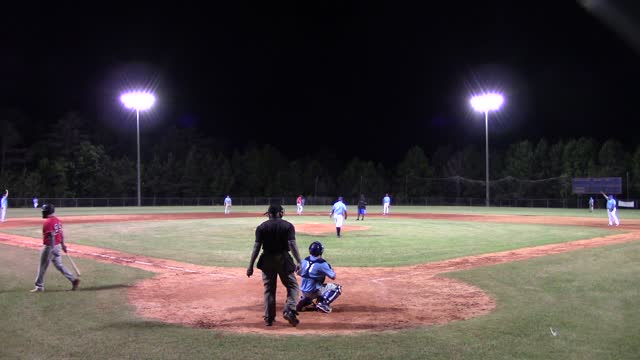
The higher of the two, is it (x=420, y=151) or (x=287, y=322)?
(x=420, y=151)

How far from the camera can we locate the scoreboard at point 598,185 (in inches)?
2373

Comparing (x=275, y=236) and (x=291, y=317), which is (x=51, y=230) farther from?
(x=291, y=317)

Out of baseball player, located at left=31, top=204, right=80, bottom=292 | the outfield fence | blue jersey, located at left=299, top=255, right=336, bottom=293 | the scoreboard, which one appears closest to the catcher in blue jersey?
blue jersey, located at left=299, top=255, right=336, bottom=293

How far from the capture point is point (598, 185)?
61.9m

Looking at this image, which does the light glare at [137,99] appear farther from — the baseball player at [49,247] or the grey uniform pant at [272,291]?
the grey uniform pant at [272,291]

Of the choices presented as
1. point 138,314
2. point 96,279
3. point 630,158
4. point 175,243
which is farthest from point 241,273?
point 630,158

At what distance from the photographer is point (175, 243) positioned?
70.4ft

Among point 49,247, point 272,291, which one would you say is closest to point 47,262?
point 49,247

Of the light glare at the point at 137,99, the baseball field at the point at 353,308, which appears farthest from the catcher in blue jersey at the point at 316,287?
the light glare at the point at 137,99

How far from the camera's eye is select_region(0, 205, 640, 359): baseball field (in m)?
7.00

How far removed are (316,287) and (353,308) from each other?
0.81 m

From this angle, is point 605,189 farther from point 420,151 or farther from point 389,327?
point 389,327

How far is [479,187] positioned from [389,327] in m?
84.2

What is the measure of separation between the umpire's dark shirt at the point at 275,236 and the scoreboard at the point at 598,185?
61.6 metres
